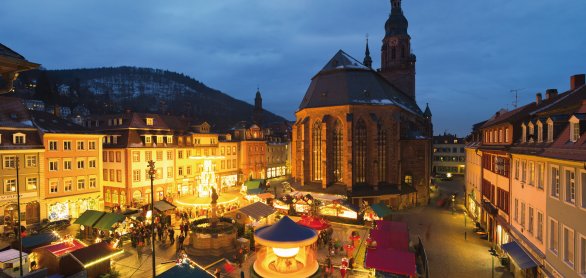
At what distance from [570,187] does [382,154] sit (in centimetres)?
2568

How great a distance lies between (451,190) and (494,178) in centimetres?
3135

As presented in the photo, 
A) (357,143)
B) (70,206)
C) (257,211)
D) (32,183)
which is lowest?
(70,206)

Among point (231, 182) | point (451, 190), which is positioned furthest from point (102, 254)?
point (451, 190)

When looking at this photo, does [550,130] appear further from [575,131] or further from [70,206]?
[70,206]

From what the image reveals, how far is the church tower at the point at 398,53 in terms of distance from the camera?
5403 centimetres

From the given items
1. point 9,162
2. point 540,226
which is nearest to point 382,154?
point 540,226

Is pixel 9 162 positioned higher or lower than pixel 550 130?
lower

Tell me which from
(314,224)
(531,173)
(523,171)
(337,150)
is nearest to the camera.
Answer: (531,173)

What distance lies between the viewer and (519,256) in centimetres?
1656

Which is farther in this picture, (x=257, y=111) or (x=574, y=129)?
(x=257, y=111)

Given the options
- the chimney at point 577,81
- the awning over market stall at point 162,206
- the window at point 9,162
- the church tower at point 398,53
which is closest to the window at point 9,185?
the window at point 9,162

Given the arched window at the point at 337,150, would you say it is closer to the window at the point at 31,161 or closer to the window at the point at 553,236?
the window at the point at 553,236

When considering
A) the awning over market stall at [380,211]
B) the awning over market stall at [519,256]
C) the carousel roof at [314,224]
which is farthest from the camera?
the awning over market stall at [380,211]

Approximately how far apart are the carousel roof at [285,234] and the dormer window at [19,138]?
26.7 metres
